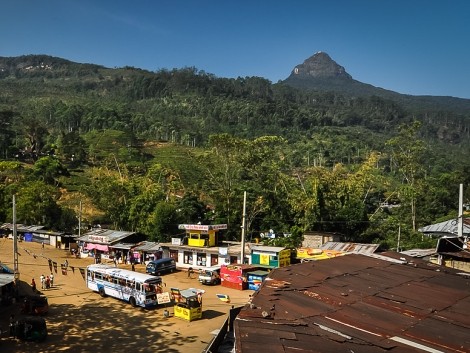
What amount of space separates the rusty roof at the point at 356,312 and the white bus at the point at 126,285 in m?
13.9

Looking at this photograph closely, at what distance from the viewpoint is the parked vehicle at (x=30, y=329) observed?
18312 millimetres

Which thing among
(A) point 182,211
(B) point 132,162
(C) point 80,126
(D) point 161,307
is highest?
(C) point 80,126

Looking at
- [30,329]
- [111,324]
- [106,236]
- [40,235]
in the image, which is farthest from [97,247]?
[30,329]

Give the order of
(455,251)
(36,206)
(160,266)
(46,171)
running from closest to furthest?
(455,251) → (160,266) → (36,206) → (46,171)

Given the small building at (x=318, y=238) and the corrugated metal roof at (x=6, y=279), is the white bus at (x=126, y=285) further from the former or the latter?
the small building at (x=318, y=238)

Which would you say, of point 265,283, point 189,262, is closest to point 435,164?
point 189,262

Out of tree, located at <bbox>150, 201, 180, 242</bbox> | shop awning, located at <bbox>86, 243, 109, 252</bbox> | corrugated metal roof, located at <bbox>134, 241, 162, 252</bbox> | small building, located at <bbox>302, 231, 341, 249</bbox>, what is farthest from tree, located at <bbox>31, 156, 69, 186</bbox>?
small building, located at <bbox>302, 231, 341, 249</bbox>

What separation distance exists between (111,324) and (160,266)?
1200cm

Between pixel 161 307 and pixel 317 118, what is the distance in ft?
518

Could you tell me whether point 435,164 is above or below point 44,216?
above

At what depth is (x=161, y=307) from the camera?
24.4m

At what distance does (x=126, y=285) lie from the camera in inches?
976

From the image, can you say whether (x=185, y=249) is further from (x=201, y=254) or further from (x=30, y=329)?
(x=30, y=329)

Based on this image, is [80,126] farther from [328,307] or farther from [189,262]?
[328,307]
